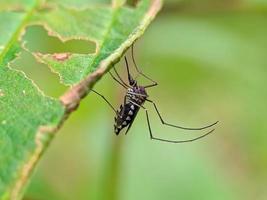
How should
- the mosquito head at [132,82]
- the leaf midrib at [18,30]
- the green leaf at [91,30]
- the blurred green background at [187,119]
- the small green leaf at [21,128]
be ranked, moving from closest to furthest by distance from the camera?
the small green leaf at [21,128]
the green leaf at [91,30]
the leaf midrib at [18,30]
the mosquito head at [132,82]
the blurred green background at [187,119]

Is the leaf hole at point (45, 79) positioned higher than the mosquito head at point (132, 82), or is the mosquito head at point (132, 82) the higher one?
the mosquito head at point (132, 82)

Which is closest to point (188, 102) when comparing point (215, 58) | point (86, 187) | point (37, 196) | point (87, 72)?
point (215, 58)

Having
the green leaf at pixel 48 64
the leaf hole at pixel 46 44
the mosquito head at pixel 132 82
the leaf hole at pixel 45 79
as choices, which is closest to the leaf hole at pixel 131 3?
the green leaf at pixel 48 64

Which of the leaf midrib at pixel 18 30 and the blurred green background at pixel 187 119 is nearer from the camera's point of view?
the leaf midrib at pixel 18 30

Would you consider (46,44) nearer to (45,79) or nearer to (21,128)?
(45,79)

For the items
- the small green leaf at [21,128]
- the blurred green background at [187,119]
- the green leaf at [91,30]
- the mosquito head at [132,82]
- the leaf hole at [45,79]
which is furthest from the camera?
the blurred green background at [187,119]

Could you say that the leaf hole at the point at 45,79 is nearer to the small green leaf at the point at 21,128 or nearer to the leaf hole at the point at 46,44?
the leaf hole at the point at 46,44

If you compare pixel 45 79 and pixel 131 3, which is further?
pixel 45 79

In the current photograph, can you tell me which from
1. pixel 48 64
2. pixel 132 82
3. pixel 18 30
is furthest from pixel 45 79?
pixel 48 64

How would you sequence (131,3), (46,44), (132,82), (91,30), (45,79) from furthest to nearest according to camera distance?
(45,79)
(46,44)
(132,82)
(131,3)
(91,30)
